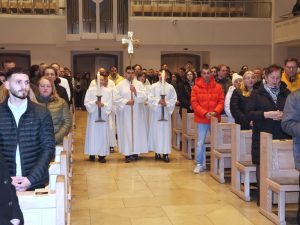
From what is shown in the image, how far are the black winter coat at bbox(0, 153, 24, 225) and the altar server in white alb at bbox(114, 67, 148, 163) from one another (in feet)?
23.5

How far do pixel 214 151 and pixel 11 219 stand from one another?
5.79 m

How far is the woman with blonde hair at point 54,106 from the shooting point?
6.30 metres

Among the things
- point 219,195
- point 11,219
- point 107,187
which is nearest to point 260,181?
point 219,195

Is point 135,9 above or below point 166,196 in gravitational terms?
above

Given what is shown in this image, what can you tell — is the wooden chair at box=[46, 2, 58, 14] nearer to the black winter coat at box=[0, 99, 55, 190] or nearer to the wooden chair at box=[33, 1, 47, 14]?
the wooden chair at box=[33, 1, 47, 14]

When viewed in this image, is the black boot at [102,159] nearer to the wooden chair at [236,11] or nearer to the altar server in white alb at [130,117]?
the altar server in white alb at [130,117]

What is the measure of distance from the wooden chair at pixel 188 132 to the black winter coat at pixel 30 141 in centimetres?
622

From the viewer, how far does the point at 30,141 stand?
416 cm

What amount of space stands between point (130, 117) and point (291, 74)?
141 inches

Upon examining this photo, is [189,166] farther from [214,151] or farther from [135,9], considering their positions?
[135,9]

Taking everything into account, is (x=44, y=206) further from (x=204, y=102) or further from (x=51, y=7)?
(x=51, y=7)

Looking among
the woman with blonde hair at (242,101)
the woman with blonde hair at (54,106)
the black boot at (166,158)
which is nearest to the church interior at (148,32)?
the black boot at (166,158)

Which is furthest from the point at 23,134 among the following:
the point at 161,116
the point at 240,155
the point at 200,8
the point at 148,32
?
the point at 200,8

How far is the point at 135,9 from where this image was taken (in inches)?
868
